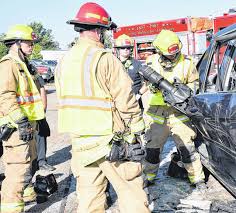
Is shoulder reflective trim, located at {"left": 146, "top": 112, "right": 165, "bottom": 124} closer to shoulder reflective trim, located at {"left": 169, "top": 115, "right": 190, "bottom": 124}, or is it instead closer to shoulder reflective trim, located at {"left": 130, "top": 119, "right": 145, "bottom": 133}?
shoulder reflective trim, located at {"left": 169, "top": 115, "right": 190, "bottom": 124}

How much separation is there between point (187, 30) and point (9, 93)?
11012 mm

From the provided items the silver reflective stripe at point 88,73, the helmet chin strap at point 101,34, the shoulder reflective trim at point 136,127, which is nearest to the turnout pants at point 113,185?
the shoulder reflective trim at point 136,127

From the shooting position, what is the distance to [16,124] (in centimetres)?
345

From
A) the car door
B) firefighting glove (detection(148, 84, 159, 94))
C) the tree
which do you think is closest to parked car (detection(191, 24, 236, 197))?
the car door

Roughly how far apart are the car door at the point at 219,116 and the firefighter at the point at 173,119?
0.49 ft

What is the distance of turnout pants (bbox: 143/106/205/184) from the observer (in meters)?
4.11

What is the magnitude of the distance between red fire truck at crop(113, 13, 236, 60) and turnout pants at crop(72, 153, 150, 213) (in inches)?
367

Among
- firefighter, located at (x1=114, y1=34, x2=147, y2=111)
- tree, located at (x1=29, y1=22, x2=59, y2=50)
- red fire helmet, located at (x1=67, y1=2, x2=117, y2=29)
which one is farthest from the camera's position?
tree, located at (x1=29, y1=22, x2=59, y2=50)

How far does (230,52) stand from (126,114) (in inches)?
66.5

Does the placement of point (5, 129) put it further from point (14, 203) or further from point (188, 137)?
point (188, 137)

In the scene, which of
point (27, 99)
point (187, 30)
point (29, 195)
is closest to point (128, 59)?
point (27, 99)

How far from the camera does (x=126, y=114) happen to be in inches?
102

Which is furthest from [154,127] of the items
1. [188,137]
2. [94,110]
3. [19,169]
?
[94,110]

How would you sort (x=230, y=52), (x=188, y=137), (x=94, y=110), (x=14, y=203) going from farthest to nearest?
(x=188, y=137), (x=230, y=52), (x=14, y=203), (x=94, y=110)
